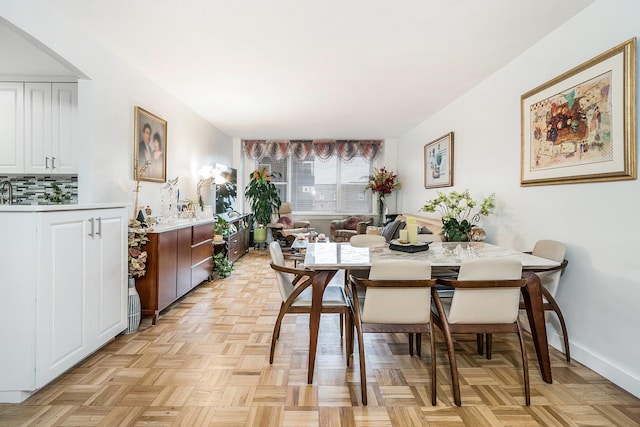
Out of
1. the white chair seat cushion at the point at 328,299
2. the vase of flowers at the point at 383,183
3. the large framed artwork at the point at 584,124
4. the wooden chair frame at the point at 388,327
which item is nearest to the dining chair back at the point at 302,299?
the white chair seat cushion at the point at 328,299

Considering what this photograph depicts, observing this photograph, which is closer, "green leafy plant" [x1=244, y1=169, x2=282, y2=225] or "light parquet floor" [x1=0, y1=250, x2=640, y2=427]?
"light parquet floor" [x1=0, y1=250, x2=640, y2=427]

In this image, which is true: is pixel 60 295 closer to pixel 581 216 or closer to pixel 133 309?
pixel 133 309

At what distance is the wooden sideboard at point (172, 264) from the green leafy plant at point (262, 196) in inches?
106

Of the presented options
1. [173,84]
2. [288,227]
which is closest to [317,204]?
[288,227]

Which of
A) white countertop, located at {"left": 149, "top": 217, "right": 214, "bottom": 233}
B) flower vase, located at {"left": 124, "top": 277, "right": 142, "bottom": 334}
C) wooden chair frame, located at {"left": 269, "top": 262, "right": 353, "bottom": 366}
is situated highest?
white countertop, located at {"left": 149, "top": 217, "right": 214, "bottom": 233}

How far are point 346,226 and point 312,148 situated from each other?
1.88 m

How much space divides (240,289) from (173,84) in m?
2.59

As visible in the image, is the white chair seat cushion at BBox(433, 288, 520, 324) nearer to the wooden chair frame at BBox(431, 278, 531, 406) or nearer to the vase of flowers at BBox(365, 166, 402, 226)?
the wooden chair frame at BBox(431, 278, 531, 406)

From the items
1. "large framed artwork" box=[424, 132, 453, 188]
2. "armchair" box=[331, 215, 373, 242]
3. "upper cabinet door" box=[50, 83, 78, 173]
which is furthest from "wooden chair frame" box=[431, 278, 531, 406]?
"armchair" box=[331, 215, 373, 242]

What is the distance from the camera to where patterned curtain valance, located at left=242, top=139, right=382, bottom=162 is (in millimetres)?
7406

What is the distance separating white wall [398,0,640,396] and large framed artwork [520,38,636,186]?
9cm

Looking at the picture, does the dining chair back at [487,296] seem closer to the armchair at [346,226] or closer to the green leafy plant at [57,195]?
the green leafy plant at [57,195]

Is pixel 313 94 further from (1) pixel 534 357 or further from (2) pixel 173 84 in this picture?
(1) pixel 534 357

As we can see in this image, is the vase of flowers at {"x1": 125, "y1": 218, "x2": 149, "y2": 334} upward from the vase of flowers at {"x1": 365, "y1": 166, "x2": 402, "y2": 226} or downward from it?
downward
